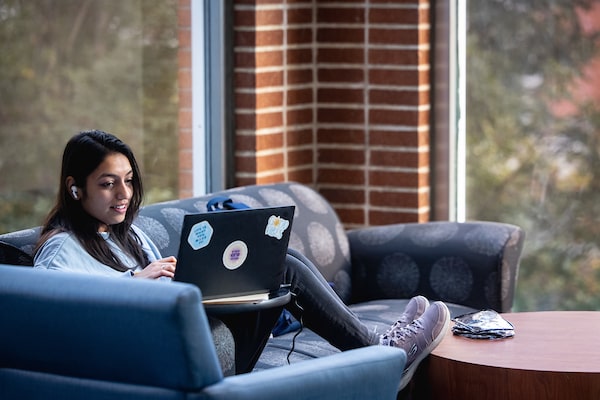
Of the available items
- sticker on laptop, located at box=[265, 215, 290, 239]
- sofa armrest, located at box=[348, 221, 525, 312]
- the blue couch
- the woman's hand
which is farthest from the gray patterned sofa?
the blue couch

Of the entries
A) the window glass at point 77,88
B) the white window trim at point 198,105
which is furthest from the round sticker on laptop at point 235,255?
the white window trim at point 198,105

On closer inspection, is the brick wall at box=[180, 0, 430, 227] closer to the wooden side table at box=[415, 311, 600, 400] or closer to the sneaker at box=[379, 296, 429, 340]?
the sneaker at box=[379, 296, 429, 340]

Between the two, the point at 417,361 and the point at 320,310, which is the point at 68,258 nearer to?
the point at 320,310

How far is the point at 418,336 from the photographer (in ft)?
11.4

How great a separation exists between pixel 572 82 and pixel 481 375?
6.43 feet

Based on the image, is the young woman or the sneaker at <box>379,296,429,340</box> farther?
the sneaker at <box>379,296,429,340</box>

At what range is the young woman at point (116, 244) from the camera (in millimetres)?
3205

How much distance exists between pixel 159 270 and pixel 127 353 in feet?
1.92

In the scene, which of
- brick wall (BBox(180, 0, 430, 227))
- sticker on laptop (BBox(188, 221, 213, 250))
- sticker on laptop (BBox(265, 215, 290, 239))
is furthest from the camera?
brick wall (BBox(180, 0, 430, 227))

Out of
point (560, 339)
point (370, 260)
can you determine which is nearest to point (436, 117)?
point (370, 260)

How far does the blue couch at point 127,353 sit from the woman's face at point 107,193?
20.7 inches

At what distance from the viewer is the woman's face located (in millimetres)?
3250

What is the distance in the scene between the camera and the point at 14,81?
4.01 meters

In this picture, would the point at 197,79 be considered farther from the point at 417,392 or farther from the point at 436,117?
the point at 417,392
